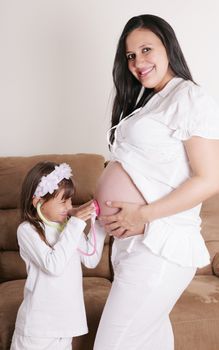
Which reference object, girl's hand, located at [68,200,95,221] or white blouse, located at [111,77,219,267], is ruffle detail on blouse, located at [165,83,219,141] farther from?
girl's hand, located at [68,200,95,221]

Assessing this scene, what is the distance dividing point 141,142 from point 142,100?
32cm

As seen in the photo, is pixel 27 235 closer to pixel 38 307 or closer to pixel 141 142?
pixel 38 307

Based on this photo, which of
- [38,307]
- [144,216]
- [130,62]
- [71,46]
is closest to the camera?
[144,216]

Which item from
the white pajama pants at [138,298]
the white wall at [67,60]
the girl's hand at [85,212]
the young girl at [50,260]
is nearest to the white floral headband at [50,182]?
the young girl at [50,260]

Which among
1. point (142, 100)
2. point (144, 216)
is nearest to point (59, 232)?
point (144, 216)

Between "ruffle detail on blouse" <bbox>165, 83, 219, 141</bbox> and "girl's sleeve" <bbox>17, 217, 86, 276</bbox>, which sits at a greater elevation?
"ruffle detail on blouse" <bbox>165, 83, 219, 141</bbox>

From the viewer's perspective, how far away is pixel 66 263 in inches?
62.7

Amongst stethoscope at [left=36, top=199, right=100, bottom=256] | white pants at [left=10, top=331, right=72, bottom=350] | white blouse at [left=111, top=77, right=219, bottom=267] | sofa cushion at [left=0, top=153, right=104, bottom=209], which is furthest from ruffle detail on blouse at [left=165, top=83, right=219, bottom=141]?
sofa cushion at [left=0, top=153, right=104, bottom=209]

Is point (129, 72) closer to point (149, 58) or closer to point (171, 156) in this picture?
point (149, 58)

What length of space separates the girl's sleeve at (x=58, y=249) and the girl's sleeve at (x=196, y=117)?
431 mm

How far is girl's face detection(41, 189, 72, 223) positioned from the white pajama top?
4 centimetres

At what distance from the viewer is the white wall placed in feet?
8.86

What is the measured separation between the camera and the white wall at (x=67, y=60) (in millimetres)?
2699

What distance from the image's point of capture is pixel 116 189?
156 centimetres
